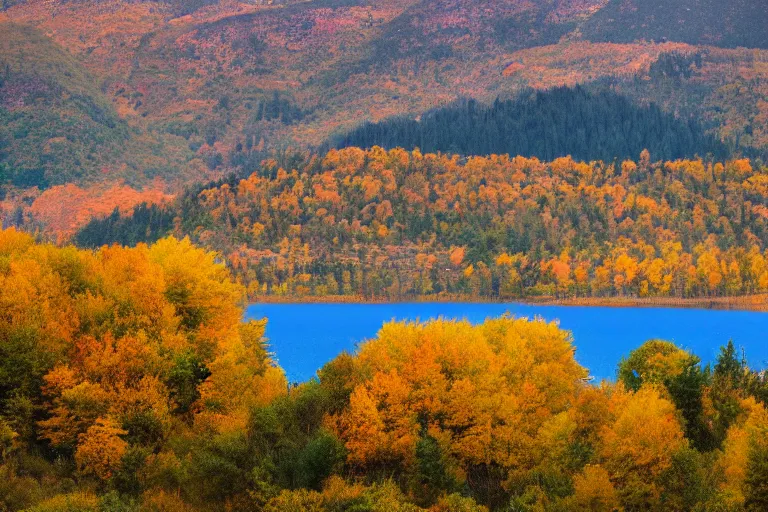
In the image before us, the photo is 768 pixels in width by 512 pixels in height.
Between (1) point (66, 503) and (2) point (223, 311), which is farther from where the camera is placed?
(2) point (223, 311)

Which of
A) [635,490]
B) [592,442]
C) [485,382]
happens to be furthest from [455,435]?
[635,490]

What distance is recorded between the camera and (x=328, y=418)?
2788 inches

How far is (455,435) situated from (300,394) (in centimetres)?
1147

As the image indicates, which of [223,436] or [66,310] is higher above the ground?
[66,310]

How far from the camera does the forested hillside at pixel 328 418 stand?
200ft

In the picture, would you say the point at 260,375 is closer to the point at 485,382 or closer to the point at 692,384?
the point at 485,382

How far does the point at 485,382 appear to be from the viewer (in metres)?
72.9

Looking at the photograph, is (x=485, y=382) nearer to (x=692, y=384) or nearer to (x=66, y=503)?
(x=692, y=384)

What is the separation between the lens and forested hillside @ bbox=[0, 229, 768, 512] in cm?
6106

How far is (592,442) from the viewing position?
67.6 meters

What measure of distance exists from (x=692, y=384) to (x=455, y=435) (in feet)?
55.9

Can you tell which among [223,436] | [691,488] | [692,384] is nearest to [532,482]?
A: [691,488]

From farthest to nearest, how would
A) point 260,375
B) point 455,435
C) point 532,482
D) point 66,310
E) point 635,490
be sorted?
1. point 260,375
2. point 66,310
3. point 455,435
4. point 532,482
5. point 635,490

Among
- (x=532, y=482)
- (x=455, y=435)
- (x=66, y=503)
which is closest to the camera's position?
(x=66, y=503)
